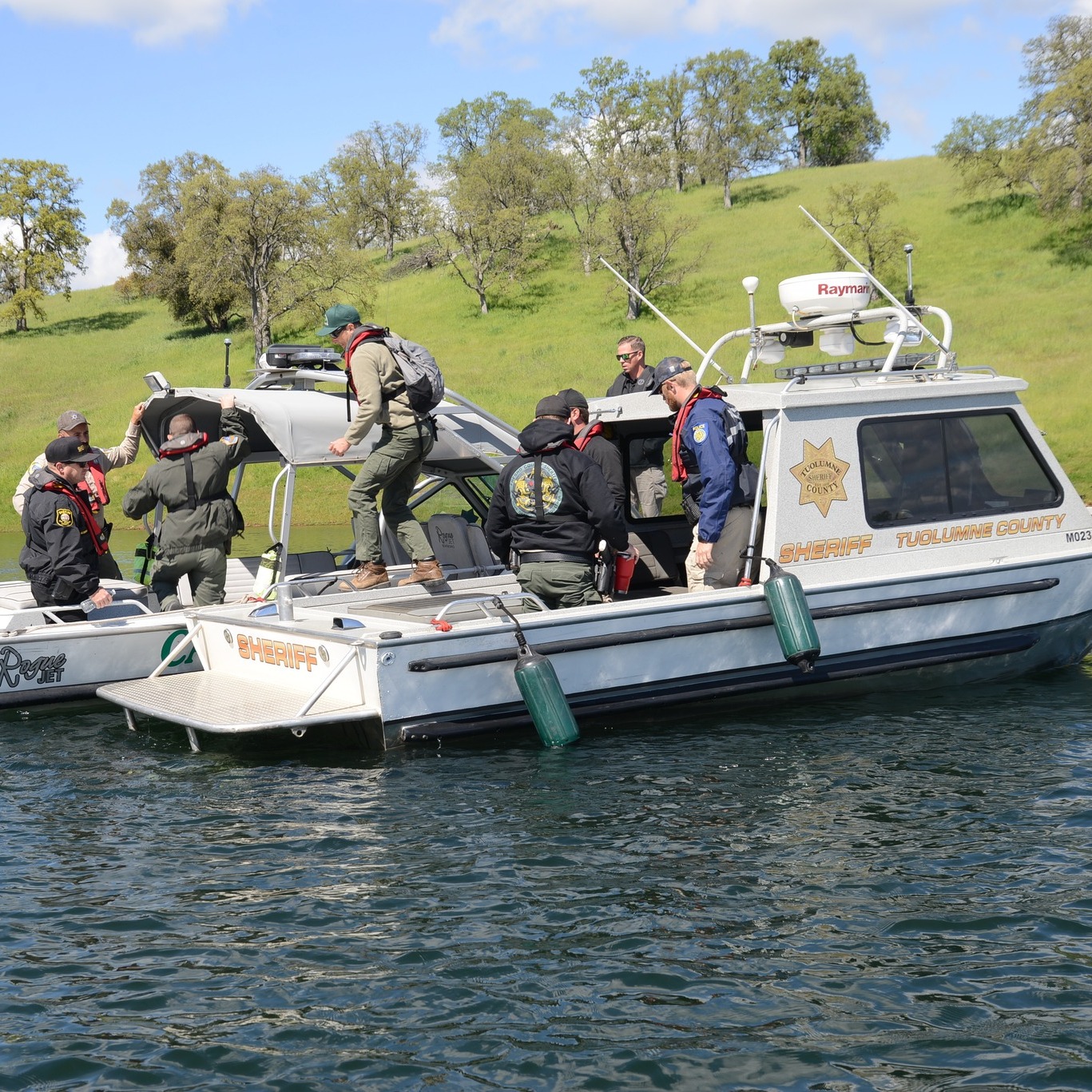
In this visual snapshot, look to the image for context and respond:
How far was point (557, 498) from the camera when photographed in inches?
309

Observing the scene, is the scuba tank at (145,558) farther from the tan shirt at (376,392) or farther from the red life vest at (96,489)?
the tan shirt at (376,392)

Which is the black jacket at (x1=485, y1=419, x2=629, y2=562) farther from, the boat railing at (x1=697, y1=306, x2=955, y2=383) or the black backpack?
the boat railing at (x1=697, y1=306, x2=955, y2=383)

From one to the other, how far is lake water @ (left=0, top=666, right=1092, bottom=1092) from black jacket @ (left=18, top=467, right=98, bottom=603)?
200 cm

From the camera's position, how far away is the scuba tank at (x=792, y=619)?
7.79 meters

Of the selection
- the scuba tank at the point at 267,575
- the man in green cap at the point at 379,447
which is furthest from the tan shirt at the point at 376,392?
the scuba tank at the point at 267,575

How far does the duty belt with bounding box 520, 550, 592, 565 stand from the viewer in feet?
26.2

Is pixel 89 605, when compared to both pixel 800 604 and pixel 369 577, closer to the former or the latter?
pixel 369 577

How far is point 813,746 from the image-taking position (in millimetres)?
7676

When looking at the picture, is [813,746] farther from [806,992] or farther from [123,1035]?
[123,1035]

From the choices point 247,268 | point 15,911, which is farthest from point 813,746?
point 247,268

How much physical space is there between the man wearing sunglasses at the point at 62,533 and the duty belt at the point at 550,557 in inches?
133

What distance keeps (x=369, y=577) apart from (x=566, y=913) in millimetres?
4249

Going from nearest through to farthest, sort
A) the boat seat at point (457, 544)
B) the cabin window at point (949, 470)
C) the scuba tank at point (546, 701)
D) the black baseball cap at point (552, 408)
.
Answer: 1. the scuba tank at point (546, 701)
2. the black baseball cap at point (552, 408)
3. the cabin window at point (949, 470)
4. the boat seat at point (457, 544)

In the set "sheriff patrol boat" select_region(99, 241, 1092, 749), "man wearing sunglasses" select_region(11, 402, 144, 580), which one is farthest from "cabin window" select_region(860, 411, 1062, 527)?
"man wearing sunglasses" select_region(11, 402, 144, 580)
